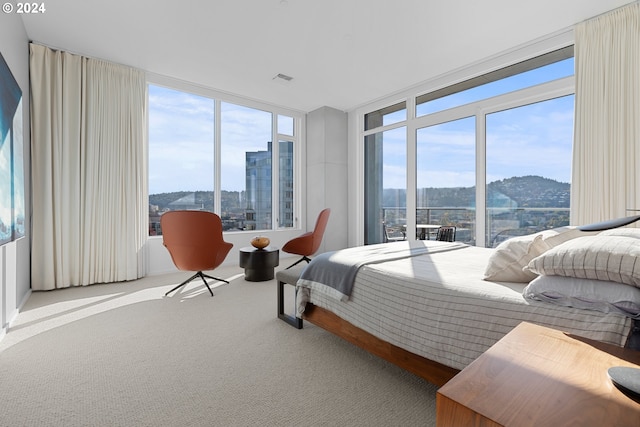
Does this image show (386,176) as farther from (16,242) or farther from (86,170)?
(16,242)

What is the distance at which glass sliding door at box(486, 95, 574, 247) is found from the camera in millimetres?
3582

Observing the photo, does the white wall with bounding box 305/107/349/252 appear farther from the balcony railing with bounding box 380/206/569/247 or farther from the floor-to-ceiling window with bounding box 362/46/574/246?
the balcony railing with bounding box 380/206/569/247

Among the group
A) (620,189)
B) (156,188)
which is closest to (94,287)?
(156,188)

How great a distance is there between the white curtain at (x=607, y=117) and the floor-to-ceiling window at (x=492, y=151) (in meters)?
0.28

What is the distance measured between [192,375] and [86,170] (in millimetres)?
3325

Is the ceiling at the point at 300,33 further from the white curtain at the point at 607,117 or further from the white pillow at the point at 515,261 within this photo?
the white pillow at the point at 515,261

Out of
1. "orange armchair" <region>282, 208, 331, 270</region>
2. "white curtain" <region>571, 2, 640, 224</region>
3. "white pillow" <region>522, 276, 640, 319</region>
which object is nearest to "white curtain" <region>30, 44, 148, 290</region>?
"orange armchair" <region>282, 208, 331, 270</region>

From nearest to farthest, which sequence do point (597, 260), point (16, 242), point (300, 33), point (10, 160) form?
1. point (597, 260)
2. point (10, 160)
3. point (16, 242)
4. point (300, 33)

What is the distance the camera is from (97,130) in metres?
3.91

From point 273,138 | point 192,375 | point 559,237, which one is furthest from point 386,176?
point 192,375

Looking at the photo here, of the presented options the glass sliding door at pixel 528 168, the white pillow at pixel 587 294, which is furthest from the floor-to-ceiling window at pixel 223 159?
the white pillow at pixel 587 294

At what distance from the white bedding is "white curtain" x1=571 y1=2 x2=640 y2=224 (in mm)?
2133

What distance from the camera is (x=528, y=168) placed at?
385 centimetres

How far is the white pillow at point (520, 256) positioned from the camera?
1.59m
